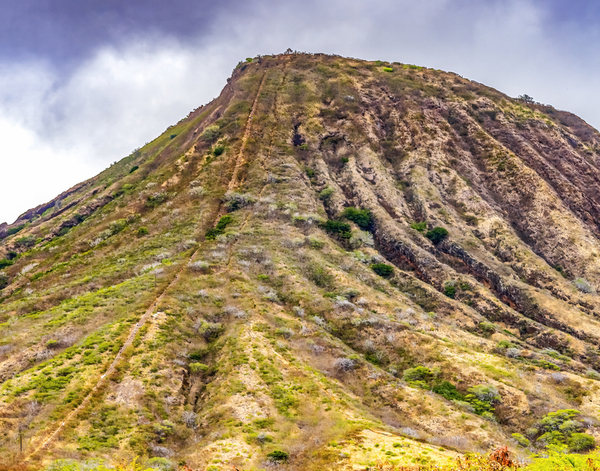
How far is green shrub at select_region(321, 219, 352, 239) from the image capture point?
50.9m

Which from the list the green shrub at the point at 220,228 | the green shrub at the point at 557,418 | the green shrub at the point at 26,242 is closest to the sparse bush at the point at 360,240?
the green shrub at the point at 220,228

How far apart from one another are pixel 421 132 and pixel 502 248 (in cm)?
2620

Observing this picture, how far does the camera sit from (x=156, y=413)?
75.4 feet

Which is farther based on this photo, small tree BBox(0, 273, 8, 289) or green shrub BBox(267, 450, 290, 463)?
small tree BBox(0, 273, 8, 289)

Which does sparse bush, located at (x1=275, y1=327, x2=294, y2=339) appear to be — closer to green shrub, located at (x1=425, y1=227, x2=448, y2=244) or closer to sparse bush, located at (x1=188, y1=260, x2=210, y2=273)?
sparse bush, located at (x1=188, y1=260, x2=210, y2=273)

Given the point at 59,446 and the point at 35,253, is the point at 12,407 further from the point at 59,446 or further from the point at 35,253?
the point at 35,253

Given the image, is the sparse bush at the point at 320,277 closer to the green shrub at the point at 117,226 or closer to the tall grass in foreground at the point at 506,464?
the tall grass in foreground at the point at 506,464

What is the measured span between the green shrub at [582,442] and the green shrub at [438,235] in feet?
97.6

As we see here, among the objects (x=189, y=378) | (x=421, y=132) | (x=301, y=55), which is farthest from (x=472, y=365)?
(x=301, y=55)

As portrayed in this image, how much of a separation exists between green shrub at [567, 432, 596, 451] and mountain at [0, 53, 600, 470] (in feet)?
0.38

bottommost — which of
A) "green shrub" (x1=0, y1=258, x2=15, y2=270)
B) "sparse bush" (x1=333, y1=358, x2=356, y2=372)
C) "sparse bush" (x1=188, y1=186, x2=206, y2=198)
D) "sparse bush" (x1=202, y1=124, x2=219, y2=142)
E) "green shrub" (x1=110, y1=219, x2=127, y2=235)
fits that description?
"sparse bush" (x1=333, y1=358, x2=356, y2=372)

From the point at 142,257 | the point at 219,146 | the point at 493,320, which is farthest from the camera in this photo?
the point at 219,146

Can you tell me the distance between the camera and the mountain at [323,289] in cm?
2233

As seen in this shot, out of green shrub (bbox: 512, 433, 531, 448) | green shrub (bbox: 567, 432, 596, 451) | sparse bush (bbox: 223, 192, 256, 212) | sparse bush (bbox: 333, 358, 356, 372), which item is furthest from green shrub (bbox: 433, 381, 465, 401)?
sparse bush (bbox: 223, 192, 256, 212)
